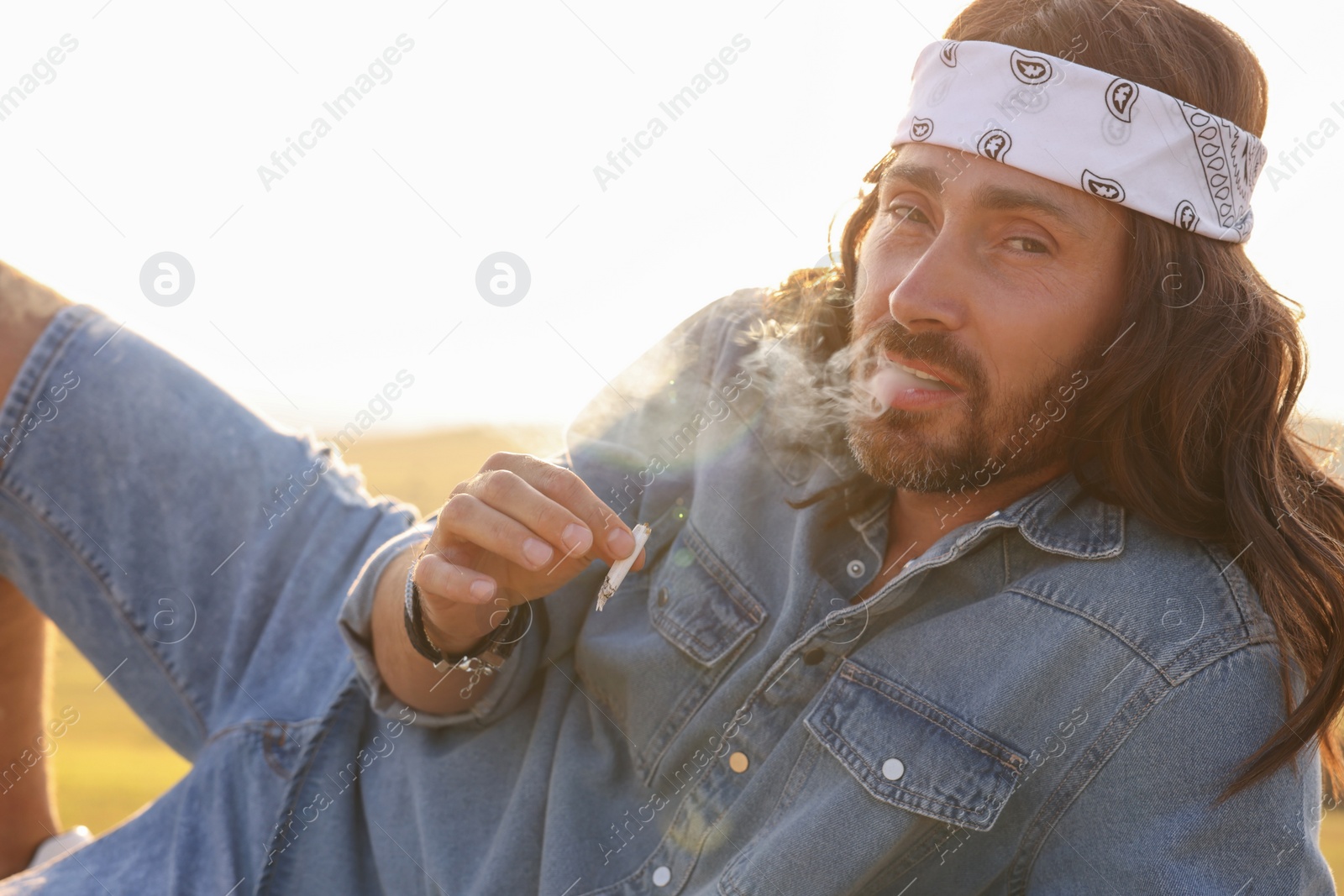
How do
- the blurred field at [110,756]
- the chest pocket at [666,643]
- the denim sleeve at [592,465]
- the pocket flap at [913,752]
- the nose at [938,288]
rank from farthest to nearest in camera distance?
the blurred field at [110,756]
the denim sleeve at [592,465]
the chest pocket at [666,643]
the nose at [938,288]
the pocket flap at [913,752]

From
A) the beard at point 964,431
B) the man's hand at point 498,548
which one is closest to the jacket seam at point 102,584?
the man's hand at point 498,548

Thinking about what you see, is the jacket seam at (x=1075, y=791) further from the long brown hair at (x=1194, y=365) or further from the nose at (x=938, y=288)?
the nose at (x=938, y=288)

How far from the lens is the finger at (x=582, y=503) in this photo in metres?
1.71

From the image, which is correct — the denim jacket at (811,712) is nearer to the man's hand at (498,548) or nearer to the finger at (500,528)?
the man's hand at (498,548)

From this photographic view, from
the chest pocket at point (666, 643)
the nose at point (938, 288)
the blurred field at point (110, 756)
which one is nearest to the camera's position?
the nose at point (938, 288)

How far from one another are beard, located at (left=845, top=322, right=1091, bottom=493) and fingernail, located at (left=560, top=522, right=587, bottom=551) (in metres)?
Result: 0.60

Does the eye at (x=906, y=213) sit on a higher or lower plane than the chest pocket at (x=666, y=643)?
higher

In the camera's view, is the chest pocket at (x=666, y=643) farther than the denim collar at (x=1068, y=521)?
Yes

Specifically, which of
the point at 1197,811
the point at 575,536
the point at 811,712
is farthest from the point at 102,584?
the point at 1197,811

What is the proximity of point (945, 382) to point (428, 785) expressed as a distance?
124 cm

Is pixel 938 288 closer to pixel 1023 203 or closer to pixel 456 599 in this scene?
pixel 1023 203

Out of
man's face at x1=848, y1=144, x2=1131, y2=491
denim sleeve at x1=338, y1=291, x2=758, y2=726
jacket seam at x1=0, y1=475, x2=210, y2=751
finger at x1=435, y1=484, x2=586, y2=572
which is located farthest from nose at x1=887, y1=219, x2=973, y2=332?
jacket seam at x1=0, y1=475, x2=210, y2=751

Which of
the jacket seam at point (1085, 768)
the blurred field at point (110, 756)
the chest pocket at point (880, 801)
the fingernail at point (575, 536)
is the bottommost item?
the jacket seam at point (1085, 768)

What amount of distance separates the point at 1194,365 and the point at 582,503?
3.63 ft
